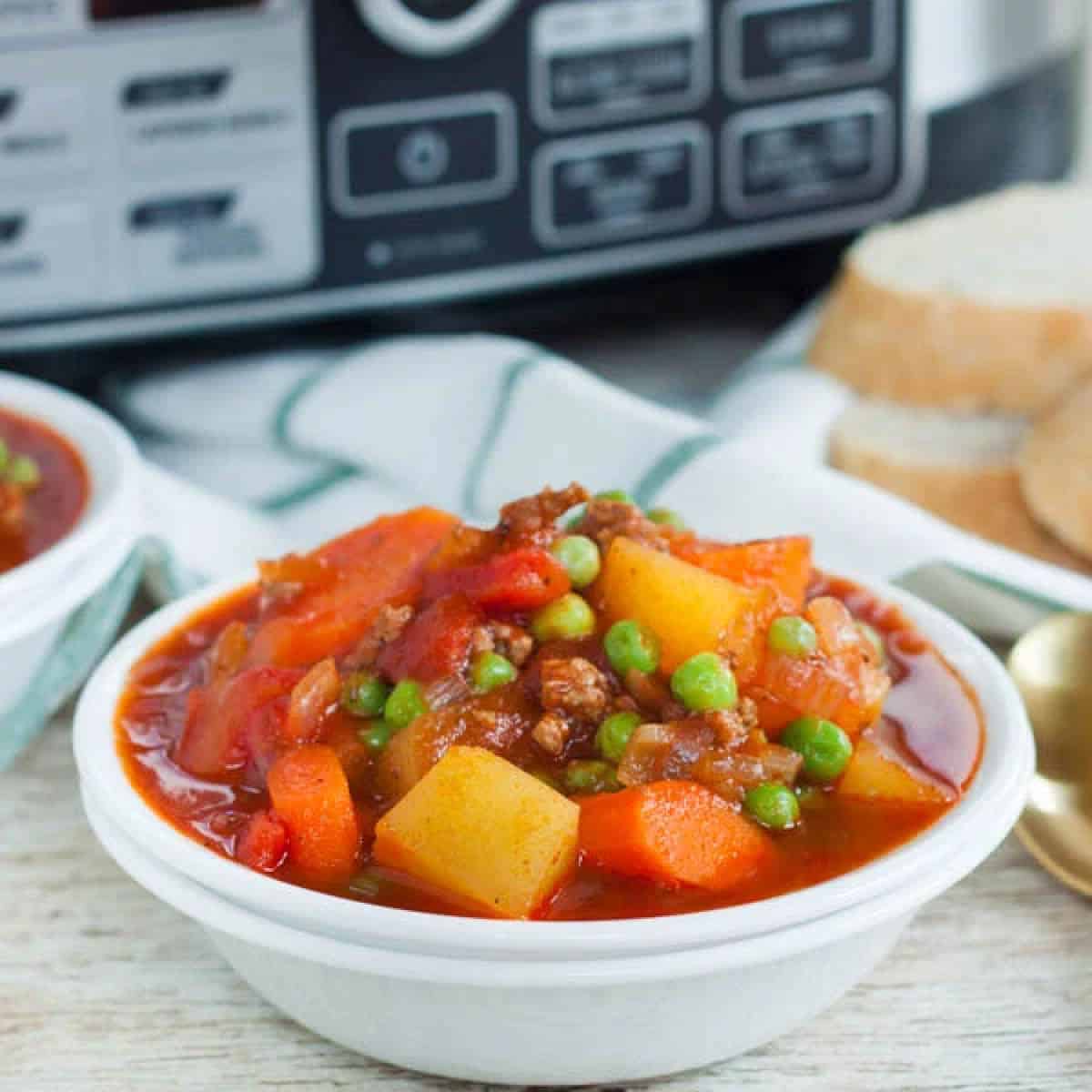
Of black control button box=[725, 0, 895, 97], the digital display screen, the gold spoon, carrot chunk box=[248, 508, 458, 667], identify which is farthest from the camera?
black control button box=[725, 0, 895, 97]

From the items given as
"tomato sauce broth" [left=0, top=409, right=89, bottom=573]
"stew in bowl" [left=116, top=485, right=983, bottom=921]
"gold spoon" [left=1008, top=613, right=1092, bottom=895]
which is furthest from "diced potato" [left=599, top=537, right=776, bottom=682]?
"tomato sauce broth" [left=0, top=409, right=89, bottom=573]

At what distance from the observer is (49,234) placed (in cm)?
210

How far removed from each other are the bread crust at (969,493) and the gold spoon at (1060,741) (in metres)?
0.45

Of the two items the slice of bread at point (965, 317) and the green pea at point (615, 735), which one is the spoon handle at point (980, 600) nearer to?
the slice of bread at point (965, 317)

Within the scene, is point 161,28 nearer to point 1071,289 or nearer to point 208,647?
point 208,647

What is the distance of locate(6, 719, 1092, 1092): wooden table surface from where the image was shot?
49.3 inches

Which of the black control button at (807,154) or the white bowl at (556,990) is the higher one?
the black control button at (807,154)

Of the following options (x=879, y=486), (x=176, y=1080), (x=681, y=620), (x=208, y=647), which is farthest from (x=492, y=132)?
(x=176, y=1080)

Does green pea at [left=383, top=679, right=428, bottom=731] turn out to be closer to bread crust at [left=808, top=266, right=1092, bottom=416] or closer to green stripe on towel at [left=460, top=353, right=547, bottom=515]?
green stripe on towel at [left=460, top=353, right=547, bottom=515]

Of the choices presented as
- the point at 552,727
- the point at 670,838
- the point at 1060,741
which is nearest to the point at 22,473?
the point at 552,727

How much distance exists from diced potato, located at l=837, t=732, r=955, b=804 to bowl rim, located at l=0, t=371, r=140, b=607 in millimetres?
701

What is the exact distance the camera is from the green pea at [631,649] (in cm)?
126

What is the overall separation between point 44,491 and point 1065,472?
102 cm

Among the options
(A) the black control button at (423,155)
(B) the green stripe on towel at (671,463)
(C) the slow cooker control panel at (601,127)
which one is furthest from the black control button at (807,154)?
(B) the green stripe on towel at (671,463)
